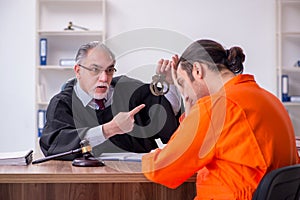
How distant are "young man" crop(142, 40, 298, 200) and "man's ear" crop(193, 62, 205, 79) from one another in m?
0.08

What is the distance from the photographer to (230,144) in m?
1.37

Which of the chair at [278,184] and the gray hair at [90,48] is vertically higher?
the gray hair at [90,48]

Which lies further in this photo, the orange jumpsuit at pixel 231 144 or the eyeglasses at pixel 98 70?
the eyeglasses at pixel 98 70

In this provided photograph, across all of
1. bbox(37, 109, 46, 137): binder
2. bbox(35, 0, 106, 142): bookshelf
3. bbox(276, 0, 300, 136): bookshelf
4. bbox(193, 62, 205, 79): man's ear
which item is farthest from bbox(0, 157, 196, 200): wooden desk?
bbox(276, 0, 300, 136): bookshelf

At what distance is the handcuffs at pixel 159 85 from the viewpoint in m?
2.00

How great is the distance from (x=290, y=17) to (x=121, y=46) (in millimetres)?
3031

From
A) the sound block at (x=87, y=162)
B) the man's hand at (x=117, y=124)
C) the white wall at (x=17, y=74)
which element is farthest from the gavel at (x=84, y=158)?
the white wall at (x=17, y=74)

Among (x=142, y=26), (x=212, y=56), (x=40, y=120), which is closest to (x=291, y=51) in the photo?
(x=142, y=26)

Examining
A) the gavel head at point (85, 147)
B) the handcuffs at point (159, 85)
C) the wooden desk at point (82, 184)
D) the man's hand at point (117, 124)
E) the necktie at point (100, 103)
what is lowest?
the wooden desk at point (82, 184)

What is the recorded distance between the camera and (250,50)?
4371mm

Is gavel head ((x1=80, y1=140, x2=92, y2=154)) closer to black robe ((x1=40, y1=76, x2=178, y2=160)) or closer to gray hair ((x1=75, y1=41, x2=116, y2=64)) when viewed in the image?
black robe ((x1=40, y1=76, x2=178, y2=160))

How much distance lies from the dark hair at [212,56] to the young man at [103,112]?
1.52ft

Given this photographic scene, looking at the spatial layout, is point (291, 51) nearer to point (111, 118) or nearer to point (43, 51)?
point (43, 51)

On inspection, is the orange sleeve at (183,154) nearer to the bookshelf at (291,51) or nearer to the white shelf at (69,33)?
the white shelf at (69,33)
